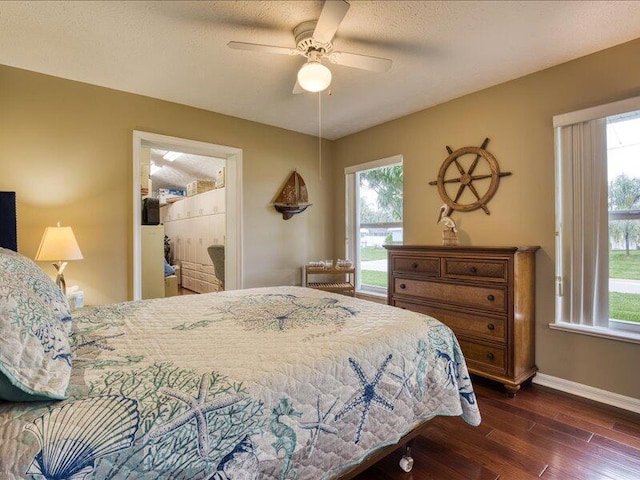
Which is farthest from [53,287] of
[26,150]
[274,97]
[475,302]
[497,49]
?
[497,49]

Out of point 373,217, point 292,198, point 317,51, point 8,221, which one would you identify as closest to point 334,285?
point 373,217

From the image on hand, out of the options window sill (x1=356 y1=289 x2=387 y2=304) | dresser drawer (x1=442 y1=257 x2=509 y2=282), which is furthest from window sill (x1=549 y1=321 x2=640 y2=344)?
window sill (x1=356 y1=289 x2=387 y2=304)

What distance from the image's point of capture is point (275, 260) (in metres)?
3.73

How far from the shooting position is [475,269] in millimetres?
2410

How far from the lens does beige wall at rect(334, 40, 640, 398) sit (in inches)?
84.4

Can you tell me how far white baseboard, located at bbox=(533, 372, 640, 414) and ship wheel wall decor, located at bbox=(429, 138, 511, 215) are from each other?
4.43 feet

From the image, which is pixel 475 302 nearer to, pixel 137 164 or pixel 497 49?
pixel 497 49

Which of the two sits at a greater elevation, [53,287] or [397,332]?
[53,287]

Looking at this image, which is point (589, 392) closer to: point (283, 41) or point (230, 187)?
point (283, 41)

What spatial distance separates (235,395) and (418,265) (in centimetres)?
216

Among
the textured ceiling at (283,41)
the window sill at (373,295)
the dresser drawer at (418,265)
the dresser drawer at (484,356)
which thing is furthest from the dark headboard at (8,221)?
the dresser drawer at (484,356)

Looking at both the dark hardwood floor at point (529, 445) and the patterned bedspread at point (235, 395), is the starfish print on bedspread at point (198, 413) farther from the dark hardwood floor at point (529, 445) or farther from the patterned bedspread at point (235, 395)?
the dark hardwood floor at point (529, 445)

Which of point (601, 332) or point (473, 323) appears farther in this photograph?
point (473, 323)

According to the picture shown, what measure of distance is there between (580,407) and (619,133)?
1.86 metres
